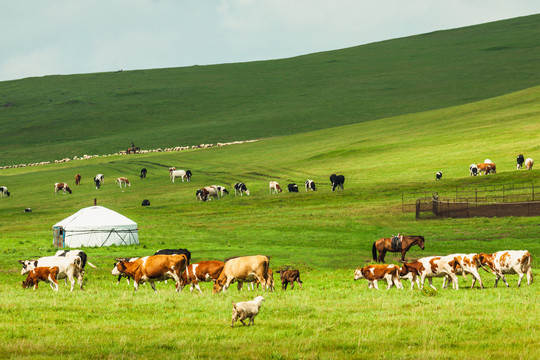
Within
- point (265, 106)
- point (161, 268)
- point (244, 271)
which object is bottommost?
point (244, 271)

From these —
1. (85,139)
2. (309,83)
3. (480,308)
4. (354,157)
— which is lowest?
(480,308)

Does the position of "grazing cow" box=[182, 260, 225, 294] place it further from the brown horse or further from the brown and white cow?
the brown horse

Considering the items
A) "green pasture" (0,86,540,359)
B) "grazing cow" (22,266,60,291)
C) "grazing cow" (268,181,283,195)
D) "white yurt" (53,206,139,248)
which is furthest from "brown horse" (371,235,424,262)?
"grazing cow" (268,181,283,195)

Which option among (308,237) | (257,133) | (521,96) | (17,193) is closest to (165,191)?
(17,193)

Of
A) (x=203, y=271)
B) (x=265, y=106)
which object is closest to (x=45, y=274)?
(x=203, y=271)

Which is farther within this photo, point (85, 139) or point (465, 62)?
point (465, 62)

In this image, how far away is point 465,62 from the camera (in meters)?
187

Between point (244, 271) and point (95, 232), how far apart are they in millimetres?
28529

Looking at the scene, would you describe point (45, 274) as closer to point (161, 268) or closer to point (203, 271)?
point (161, 268)

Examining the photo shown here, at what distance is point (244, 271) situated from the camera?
21.3 m

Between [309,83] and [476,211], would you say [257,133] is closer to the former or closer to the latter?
[309,83]

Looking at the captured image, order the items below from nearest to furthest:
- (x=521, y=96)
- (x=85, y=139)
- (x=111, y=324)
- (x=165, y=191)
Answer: (x=111, y=324) < (x=165, y=191) < (x=521, y=96) < (x=85, y=139)

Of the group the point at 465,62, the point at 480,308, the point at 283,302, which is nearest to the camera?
the point at 480,308

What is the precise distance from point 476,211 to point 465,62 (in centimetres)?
14528
